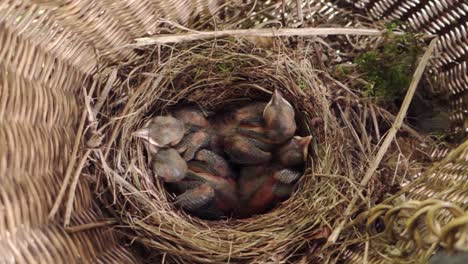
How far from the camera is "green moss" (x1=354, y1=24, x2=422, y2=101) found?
1.26 meters

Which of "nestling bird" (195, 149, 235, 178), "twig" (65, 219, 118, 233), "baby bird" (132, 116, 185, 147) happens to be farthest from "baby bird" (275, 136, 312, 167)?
"twig" (65, 219, 118, 233)

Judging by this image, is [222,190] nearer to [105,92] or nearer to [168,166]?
[168,166]

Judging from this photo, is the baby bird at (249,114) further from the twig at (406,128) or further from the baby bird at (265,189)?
the twig at (406,128)

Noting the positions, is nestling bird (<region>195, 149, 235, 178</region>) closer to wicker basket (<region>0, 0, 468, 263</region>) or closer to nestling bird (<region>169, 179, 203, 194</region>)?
nestling bird (<region>169, 179, 203, 194</region>)

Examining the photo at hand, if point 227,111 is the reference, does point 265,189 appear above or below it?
below

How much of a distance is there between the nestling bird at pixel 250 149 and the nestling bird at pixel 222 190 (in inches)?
2.6

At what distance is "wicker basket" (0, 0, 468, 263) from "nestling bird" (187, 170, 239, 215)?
0.22 metres

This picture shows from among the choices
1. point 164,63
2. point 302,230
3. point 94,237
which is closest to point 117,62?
point 164,63

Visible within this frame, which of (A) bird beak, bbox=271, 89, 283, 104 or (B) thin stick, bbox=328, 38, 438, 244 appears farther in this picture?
(A) bird beak, bbox=271, 89, 283, 104

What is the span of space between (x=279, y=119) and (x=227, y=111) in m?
0.17

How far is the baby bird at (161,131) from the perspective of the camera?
1.14 metres

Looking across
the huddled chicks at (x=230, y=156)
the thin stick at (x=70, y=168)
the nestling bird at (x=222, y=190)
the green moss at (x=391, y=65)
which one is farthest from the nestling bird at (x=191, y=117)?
the green moss at (x=391, y=65)

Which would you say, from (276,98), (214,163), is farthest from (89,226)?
(276,98)

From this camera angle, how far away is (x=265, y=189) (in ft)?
3.92
